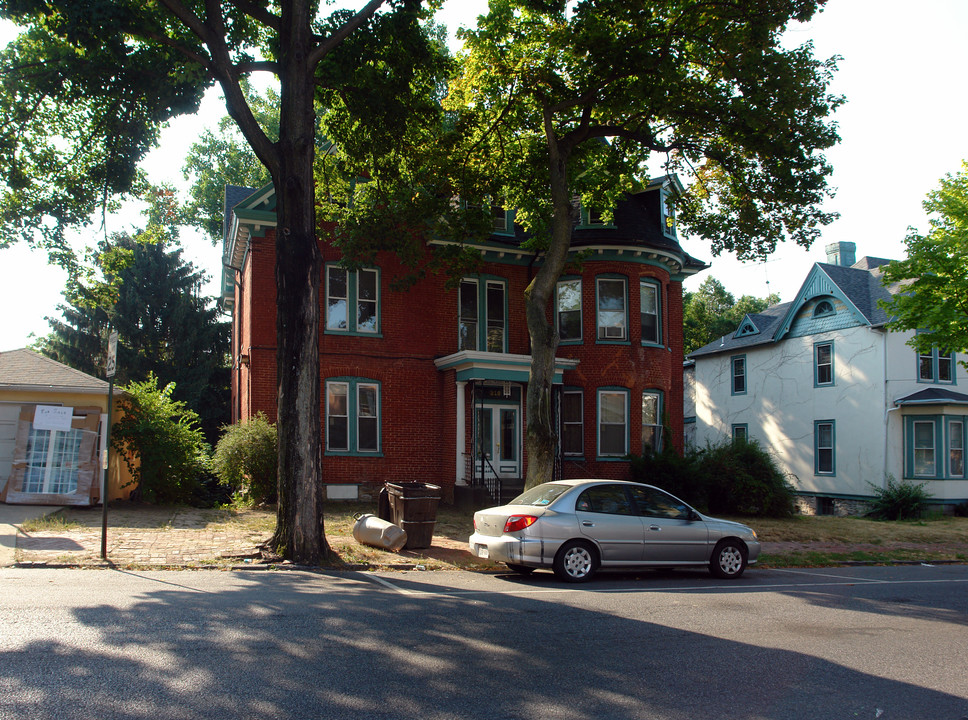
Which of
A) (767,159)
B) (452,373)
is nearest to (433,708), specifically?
(767,159)

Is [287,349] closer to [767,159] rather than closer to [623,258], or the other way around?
[767,159]

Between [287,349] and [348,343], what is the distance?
8823 mm

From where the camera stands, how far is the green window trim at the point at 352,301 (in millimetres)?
20375

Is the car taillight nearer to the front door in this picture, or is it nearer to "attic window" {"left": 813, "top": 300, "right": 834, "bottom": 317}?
the front door

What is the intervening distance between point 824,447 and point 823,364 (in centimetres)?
313

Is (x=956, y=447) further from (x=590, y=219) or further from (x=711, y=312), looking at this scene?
(x=711, y=312)

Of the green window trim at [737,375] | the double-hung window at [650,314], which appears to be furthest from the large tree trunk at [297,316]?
the green window trim at [737,375]

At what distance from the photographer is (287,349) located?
1164cm

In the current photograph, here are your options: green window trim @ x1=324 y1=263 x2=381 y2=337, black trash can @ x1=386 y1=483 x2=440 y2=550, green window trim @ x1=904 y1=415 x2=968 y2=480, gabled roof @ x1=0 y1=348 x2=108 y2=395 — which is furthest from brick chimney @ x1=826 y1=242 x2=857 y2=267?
gabled roof @ x1=0 y1=348 x2=108 y2=395

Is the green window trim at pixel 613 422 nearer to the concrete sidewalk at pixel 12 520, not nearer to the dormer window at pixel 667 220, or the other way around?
the dormer window at pixel 667 220

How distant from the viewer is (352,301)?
20625 mm

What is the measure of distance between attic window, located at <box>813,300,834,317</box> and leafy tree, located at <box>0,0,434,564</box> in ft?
66.1

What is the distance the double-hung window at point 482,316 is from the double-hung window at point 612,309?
2.80m

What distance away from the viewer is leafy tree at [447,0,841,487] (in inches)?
578
